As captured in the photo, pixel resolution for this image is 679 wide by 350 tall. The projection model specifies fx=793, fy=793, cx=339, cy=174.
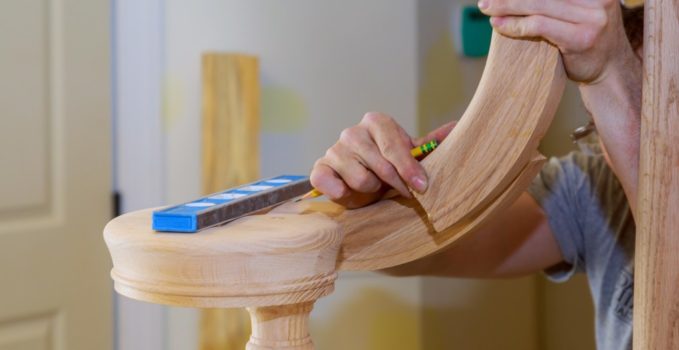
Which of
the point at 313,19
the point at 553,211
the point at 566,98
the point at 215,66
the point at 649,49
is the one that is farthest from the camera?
the point at 566,98

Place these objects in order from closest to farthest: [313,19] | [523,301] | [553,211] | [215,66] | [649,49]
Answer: [649,49]
[553,211]
[215,66]
[313,19]
[523,301]

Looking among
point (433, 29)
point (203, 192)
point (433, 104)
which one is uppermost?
point (433, 29)

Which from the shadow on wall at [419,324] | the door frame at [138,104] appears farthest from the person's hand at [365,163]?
the shadow on wall at [419,324]

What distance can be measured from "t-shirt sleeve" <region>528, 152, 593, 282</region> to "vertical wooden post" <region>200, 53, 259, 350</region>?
2.92 ft

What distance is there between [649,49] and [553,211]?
862 millimetres

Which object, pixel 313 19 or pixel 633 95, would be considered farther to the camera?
pixel 313 19

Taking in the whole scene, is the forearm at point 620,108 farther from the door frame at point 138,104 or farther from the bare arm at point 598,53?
the door frame at point 138,104

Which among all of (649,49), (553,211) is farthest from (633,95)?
(553,211)

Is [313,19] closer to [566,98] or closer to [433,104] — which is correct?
[433,104]

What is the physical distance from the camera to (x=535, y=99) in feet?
1.59

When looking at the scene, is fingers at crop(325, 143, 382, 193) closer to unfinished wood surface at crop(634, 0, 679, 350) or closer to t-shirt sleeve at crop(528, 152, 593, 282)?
unfinished wood surface at crop(634, 0, 679, 350)

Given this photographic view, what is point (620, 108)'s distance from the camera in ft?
1.83

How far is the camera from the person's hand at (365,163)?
62cm

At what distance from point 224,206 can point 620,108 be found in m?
0.29
